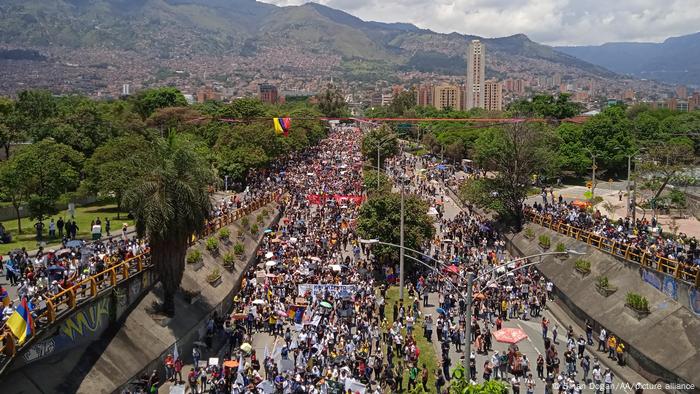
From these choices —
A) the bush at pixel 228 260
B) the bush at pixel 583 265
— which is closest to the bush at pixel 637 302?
→ the bush at pixel 583 265

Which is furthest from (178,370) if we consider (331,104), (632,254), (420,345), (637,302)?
(331,104)

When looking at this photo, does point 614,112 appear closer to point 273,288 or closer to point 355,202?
point 355,202

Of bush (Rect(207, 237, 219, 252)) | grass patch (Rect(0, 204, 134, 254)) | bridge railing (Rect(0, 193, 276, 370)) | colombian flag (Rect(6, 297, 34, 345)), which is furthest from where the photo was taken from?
grass patch (Rect(0, 204, 134, 254))

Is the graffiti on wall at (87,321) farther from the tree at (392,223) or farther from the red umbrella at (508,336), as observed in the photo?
the tree at (392,223)

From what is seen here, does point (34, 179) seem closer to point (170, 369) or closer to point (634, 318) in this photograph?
point (170, 369)

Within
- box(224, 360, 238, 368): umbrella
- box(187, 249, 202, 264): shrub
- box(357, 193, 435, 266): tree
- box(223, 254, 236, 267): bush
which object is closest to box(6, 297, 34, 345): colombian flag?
box(224, 360, 238, 368): umbrella

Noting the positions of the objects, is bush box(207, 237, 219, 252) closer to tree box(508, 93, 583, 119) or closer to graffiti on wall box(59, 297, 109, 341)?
graffiti on wall box(59, 297, 109, 341)
